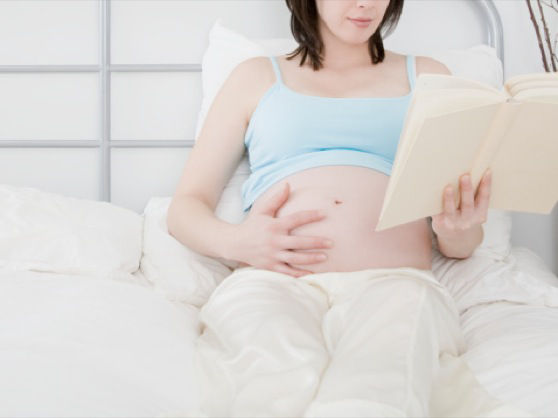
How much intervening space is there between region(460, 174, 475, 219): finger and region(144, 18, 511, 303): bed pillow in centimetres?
42

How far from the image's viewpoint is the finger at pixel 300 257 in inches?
43.1

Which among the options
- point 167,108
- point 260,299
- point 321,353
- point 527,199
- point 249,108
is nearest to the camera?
point 321,353

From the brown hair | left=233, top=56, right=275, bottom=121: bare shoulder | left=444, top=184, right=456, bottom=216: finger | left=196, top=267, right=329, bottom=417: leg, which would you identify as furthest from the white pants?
the brown hair

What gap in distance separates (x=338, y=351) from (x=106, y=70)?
123cm

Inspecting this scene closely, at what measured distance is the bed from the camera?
0.78 metres

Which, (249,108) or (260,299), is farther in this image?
(249,108)

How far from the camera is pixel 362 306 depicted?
939mm

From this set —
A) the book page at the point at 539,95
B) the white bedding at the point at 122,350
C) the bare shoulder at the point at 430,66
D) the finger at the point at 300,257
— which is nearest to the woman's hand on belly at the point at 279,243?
the finger at the point at 300,257

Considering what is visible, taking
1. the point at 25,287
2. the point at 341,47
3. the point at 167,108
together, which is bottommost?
the point at 25,287

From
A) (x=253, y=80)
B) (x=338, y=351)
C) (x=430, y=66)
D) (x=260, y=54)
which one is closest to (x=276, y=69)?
(x=253, y=80)

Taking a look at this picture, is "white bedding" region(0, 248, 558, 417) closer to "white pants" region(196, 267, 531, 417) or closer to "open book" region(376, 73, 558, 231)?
"white pants" region(196, 267, 531, 417)

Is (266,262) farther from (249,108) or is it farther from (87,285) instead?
(249,108)

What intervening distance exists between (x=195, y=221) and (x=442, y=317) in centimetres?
49

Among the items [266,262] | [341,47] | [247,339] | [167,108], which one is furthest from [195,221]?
[167,108]
